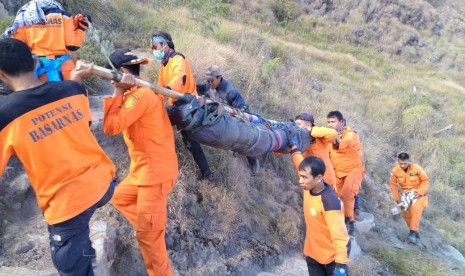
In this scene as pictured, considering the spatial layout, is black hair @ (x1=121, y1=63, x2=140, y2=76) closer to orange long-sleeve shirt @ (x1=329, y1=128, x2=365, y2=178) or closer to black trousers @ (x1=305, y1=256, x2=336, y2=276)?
black trousers @ (x1=305, y1=256, x2=336, y2=276)

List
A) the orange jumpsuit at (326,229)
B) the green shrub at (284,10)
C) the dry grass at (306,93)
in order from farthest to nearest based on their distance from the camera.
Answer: the green shrub at (284,10)
the dry grass at (306,93)
the orange jumpsuit at (326,229)

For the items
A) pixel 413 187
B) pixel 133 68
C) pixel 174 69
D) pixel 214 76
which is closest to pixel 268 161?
pixel 214 76

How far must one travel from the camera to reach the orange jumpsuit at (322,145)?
4758mm

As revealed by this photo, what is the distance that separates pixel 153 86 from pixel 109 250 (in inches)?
51.8

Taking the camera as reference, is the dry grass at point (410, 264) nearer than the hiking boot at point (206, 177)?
No

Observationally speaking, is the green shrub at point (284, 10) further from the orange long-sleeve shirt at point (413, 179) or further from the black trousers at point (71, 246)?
the black trousers at point (71, 246)

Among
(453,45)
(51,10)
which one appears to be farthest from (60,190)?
(453,45)

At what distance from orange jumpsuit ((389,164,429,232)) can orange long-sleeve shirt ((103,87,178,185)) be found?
5056 mm

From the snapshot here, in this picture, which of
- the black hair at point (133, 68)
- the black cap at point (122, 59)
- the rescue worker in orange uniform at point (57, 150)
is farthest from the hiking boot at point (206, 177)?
the rescue worker in orange uniform at point (57, 150)

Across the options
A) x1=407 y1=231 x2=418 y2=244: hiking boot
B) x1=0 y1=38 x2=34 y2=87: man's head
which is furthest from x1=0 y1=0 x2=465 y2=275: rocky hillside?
x1=0 y1=38 x2=34 y2=87: man's head

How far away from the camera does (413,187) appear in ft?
24.2

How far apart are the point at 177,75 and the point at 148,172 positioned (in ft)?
3.91

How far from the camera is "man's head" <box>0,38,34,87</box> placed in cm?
230

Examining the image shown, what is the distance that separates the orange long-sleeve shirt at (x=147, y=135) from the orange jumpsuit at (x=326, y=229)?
1.17 m
